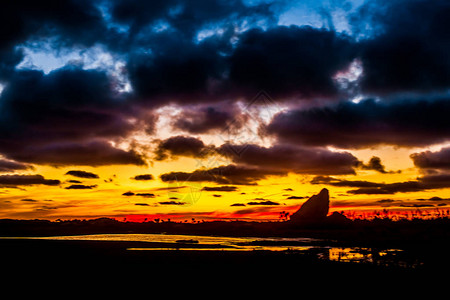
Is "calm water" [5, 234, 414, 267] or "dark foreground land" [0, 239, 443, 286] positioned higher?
"dark foreground land" [0, 239, 443, 286]

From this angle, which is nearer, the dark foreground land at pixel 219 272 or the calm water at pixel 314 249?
the dark foreground land at pixel 219 272

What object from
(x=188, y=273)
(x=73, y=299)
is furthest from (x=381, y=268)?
(x=73, y=299)

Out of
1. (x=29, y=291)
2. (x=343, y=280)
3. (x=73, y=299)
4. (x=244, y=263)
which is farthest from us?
(x=244, y=263)

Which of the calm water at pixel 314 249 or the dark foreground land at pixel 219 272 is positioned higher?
the dark foreground land at pixel 219 272

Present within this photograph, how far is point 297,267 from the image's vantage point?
1444 inches

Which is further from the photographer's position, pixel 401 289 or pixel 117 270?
pixel 117 270

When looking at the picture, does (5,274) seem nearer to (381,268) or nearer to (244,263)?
(244,263)

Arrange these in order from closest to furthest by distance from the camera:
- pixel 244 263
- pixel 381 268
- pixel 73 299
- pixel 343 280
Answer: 1. pixel 73 299
2. pixel 343 280
3. pixel 381 268
4. pixel 244 263

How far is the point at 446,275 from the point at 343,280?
9961 millimetres

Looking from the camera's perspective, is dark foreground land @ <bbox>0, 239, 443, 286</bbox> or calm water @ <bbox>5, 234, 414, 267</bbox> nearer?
dark foreground land @ <bbox>0, 239, 443, 286</bbox>

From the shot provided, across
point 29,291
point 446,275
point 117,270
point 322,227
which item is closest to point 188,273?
point 117,270

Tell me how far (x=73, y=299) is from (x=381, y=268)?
29.0m

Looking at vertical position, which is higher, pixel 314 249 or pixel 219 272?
pixel 219 272

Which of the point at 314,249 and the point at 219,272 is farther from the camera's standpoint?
the point at 314,249
